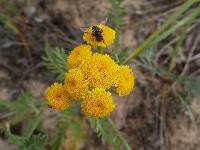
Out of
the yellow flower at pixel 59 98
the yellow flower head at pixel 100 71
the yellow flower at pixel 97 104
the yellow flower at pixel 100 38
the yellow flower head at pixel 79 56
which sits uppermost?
the yellow flower at pixel 100 38

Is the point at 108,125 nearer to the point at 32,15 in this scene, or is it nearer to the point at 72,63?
the point at 72,63

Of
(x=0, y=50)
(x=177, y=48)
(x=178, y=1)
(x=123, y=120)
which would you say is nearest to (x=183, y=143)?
(x=123, y=120)

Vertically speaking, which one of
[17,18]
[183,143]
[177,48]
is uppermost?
[17,18]

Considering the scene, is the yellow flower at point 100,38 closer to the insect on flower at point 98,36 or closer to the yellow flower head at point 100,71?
the insect on flower at point 98,36

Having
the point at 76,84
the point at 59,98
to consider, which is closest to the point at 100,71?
the point at 76,84

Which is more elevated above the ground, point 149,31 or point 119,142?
point 149,31

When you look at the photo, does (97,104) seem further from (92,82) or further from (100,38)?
(100,38)

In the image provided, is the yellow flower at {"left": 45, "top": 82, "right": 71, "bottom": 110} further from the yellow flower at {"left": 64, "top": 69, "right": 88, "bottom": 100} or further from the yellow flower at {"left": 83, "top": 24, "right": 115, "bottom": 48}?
the yellow flower at {"left": 83, "top": 24, "right": 115, "bottom": 48}

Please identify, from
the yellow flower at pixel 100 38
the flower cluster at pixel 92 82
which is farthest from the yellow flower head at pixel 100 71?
the yellow flower at pixel 100 38
